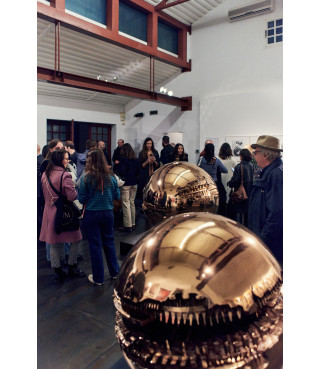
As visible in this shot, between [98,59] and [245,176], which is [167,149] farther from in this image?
[98,59]

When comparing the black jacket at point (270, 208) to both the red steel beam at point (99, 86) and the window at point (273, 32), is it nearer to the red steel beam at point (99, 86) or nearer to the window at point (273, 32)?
the red steel beam at point (99, 86)

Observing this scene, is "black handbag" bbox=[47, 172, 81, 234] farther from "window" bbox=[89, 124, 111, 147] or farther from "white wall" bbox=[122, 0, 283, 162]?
"window" bbox=[89, 124, 111, 147]

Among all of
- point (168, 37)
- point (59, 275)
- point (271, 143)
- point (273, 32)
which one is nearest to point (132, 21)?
point (168, 37)

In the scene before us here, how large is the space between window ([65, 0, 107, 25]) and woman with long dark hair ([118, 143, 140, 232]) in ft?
14.0

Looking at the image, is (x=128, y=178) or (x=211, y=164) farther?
(x=128, y=178)

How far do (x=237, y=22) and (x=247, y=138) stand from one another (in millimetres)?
3512

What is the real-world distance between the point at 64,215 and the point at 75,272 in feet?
2.68

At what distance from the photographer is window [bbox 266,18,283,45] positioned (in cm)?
830

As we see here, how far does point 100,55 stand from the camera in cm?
867

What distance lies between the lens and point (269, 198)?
2.09 meters

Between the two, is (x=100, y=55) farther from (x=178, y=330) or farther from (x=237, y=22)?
(x=178, y=330)
